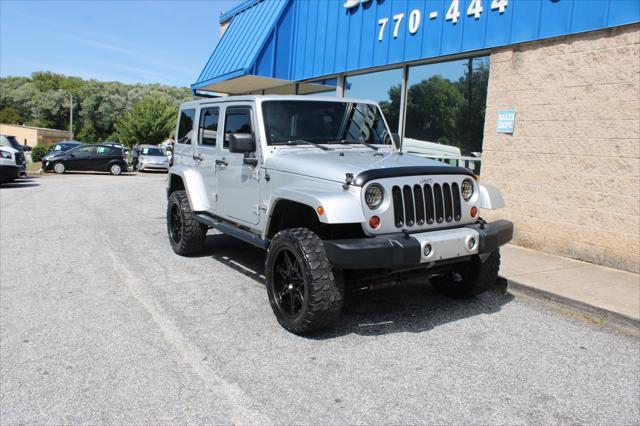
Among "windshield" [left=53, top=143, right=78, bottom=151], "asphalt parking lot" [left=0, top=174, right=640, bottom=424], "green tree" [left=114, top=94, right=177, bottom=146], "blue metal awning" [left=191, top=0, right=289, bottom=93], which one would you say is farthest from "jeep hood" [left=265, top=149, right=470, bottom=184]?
"green tree" [left=114, top=94, right=177, bottom=146]

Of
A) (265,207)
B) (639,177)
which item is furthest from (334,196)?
(639,177)

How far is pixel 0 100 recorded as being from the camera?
92.1 meters

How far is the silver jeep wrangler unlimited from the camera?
4023 mm

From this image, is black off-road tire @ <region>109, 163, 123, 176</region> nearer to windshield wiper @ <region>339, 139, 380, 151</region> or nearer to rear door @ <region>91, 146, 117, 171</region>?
Answer: rear door @ <region>91, 146, 117, 171</region>

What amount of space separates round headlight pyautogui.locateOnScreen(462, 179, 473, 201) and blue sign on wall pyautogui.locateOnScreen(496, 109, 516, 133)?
347 centimetres

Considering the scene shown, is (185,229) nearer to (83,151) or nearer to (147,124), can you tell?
(83,151)

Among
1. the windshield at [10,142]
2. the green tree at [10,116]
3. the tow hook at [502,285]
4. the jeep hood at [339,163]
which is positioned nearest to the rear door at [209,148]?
the jeep hood at [339,163]

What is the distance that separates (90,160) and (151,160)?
4.21m

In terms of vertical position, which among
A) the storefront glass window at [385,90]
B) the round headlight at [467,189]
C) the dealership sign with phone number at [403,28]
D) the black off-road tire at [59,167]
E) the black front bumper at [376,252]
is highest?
the dealership sign with phone number at [403,28]

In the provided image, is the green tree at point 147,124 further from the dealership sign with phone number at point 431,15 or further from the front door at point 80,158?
the dealership sign with phone number at point 431,15

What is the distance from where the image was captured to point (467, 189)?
15.6ft

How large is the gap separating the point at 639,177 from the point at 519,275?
195 centimetres

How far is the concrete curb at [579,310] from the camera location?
185 inches

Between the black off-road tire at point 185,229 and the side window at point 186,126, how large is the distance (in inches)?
29.2
